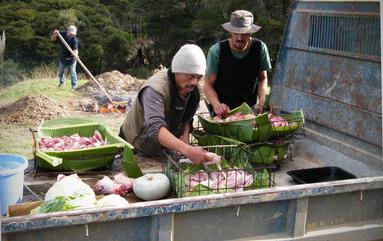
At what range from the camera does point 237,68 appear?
4715mm

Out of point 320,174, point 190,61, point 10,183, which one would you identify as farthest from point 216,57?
point 10,183

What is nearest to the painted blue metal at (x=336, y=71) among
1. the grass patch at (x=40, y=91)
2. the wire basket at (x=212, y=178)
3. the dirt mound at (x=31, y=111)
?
the wire basket at (x=212, y=178)

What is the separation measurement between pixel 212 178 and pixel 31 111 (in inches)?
337

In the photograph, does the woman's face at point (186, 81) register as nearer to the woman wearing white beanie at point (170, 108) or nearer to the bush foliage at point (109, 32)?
the woman wearing white beanie at point (170, 108)

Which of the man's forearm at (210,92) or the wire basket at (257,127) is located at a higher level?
the man's forearm at (210,92)

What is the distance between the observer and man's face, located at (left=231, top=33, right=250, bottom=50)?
14.9 feet

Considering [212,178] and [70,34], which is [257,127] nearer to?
[212,178]

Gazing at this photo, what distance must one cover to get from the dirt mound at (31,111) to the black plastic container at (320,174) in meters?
7.76

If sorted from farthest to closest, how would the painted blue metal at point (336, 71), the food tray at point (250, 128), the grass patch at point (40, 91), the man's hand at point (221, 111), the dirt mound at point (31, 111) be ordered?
the grass patch at point (40, 91) < the dirt mound at point (31, 111) < the man's hand at point (221, 111) < the food tray at point (250, 128) < the painted blue metal at point (336, 71)

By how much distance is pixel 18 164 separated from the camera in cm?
294

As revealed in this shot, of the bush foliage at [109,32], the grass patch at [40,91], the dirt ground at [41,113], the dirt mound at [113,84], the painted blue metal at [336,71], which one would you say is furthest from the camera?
the bush foliage at [109,32]

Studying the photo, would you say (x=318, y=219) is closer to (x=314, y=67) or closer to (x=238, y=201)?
(x=238, y=201)

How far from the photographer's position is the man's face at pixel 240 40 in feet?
14.9

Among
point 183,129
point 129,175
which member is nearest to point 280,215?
point 129,175
